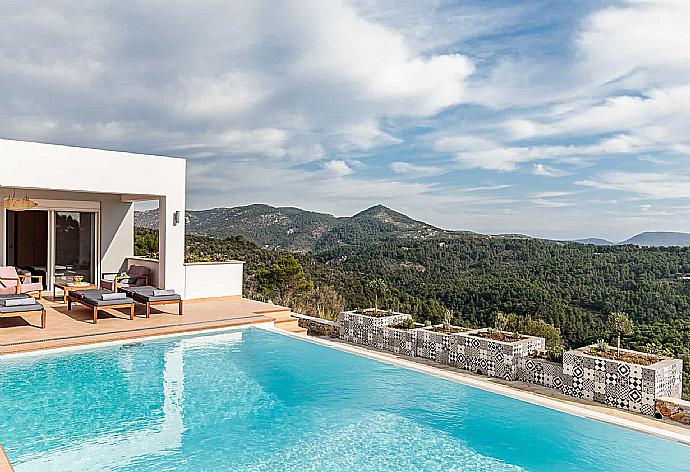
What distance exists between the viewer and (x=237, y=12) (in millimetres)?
12680

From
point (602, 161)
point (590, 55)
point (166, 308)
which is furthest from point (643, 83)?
point (166, 308)

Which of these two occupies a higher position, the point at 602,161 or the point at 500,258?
the point at 602,161

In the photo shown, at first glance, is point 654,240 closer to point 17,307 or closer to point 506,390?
point 506,390

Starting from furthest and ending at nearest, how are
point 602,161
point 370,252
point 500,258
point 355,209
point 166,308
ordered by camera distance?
point 355,209
point 370,252
point 602,161
point 500,258
point 166,308

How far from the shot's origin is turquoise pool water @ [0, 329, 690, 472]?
494cm

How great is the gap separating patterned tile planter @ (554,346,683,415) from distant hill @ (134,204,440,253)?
25110 mm

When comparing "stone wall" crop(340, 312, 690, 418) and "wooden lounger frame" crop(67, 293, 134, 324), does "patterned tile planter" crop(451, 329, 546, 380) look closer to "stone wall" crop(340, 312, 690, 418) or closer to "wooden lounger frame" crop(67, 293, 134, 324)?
"stone wall" crop(340, 312, 690, 418)

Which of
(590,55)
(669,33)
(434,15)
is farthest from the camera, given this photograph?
(590,55)

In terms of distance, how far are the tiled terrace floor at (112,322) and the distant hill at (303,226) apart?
68.0 feet

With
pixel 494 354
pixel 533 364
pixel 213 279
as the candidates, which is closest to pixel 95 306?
pixel 213 279

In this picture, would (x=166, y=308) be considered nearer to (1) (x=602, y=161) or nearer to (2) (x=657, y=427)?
(2) (x=657, y=427)

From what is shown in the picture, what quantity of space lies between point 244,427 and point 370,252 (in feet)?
77.3

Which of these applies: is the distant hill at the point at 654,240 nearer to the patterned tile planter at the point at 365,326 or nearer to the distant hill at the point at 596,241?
the distant hill at the point at 596,241

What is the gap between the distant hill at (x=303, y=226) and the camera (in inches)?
1318
